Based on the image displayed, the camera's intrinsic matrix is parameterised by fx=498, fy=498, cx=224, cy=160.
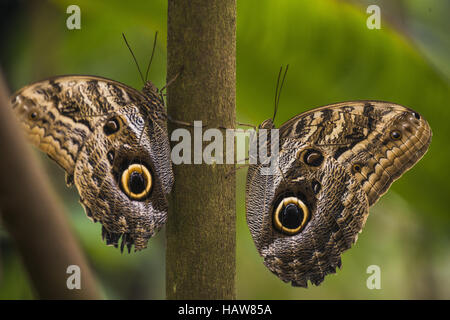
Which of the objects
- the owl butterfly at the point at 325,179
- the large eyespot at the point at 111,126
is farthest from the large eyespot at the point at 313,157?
the large eyespot at the point at 111,126

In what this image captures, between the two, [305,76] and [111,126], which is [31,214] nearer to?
[111,126]

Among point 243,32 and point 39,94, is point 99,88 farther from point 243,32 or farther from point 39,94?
point 243,32

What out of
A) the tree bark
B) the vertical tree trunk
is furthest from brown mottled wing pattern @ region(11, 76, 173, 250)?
the tree bark

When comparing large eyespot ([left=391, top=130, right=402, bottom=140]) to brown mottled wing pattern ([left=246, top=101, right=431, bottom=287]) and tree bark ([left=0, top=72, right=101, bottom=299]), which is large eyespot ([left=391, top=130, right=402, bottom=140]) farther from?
tree bark ([left=0, top=72, right=101, bottom=299])

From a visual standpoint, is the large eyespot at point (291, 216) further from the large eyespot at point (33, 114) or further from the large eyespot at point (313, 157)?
the large eyespot at point (33, 114)

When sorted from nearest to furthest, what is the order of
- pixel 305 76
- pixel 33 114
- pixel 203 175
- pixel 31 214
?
pixel 31 214 < pixel 203 175 < pixel 33 114 < pixel 305 76

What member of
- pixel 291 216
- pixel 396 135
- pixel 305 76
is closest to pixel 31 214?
pixel 291 216
